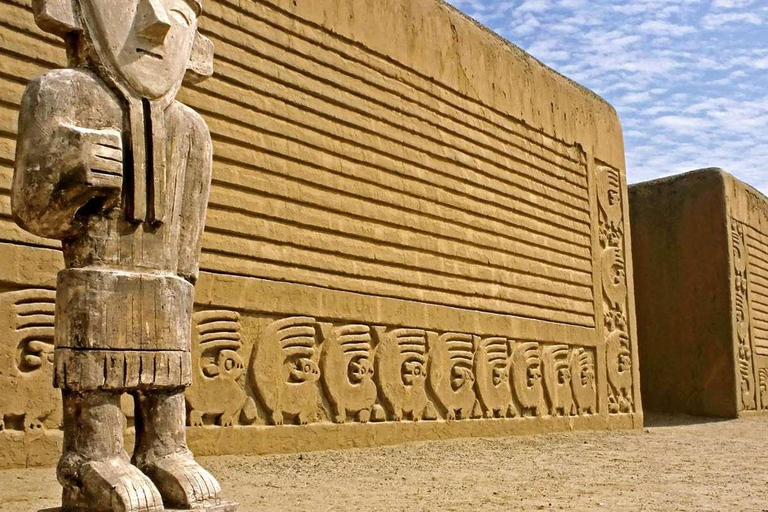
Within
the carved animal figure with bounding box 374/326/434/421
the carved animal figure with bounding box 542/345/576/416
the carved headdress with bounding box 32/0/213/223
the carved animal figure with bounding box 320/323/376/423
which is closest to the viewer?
the carved headdress with bounding box 32/0/213/223

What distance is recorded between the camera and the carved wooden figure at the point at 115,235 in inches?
103

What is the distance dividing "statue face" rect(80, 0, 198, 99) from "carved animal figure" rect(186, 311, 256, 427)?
2.34 meters

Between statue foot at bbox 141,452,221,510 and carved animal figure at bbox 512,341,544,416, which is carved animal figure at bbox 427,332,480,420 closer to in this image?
carved animal figure at bbox 512,341,544,416

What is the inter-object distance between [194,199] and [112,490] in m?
1.06

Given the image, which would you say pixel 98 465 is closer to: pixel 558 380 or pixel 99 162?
pixel 99 162

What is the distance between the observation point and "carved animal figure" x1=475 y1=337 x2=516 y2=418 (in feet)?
24.4

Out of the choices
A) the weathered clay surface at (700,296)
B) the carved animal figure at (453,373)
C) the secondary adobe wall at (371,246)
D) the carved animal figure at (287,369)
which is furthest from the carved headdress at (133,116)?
the weathered clay surface at (700,296)

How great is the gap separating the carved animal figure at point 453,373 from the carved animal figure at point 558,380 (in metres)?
1.29

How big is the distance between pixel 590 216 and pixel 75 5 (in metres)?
7.64

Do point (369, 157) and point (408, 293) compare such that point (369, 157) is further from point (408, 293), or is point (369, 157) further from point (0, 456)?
point (0, 456)

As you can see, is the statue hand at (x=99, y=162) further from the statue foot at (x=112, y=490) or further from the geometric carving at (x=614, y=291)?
the geometric carving at (x=614, y=291)

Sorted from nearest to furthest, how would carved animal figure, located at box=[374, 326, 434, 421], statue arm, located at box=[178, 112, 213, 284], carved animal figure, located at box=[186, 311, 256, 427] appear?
statue arm, located at box=[178, 112, 213, 284] → carved animal figure, located at box=[186, 311, 256, 427] → carved animal figure, located at box=[374, 326, 434, 421]

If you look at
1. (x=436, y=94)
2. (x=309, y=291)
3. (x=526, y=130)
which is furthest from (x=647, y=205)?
(x=309, y=291)

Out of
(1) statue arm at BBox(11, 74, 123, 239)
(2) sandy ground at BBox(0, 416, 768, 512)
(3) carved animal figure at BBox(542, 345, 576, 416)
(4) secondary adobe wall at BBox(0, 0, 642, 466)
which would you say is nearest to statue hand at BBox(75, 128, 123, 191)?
(1) statue arm at BBox(11, 74, 123, 239)
